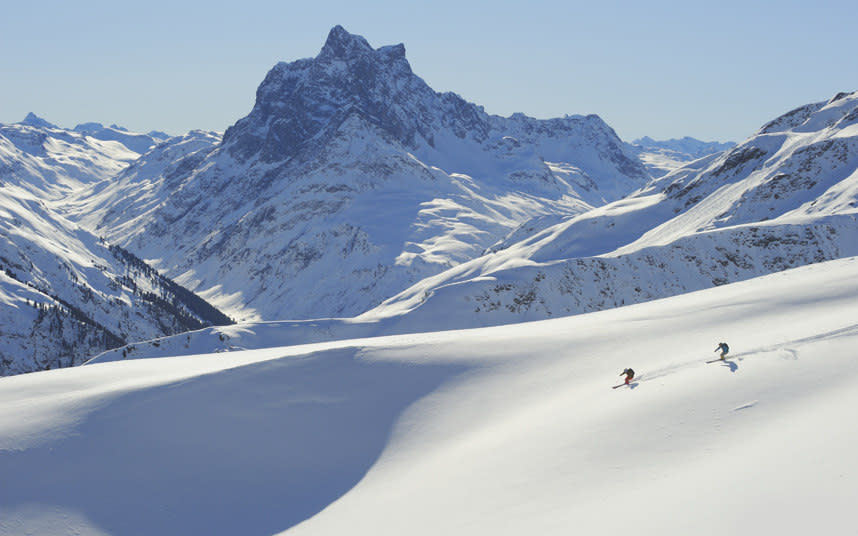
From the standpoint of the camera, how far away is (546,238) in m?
147

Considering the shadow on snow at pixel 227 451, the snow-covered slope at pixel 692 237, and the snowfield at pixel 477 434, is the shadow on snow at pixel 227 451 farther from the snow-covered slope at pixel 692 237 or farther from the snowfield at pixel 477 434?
the snow-covered slope at pixel 692 237

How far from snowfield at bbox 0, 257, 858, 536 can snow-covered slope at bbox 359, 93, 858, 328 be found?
51.8 m

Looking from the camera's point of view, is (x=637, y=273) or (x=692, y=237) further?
(x=692, y=237)

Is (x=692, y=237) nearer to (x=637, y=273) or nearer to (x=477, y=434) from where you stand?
(x=637, y=273)

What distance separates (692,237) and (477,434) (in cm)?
8135

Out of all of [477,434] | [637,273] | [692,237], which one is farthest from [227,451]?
[692,237]

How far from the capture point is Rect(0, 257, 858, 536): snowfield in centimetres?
1800

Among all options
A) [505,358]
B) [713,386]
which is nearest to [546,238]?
[505,358]

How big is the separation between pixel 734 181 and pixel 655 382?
125659 mm

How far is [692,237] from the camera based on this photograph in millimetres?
99562

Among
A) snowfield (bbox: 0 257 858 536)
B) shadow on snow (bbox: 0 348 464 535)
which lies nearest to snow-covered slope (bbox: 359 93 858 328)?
snowfield (bbox: 0 257 858 536)

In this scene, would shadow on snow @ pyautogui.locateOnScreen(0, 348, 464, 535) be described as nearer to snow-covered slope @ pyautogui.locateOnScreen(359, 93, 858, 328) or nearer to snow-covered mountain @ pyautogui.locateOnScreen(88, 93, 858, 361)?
snow-covered mountain @ pyautogui.locateOnScreen(88, 93, 858, 361)

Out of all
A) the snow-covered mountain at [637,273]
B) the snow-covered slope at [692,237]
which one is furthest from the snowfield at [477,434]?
the snow-covered slope at [692,237]

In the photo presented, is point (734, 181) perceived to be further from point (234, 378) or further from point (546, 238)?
point (234, 378)
